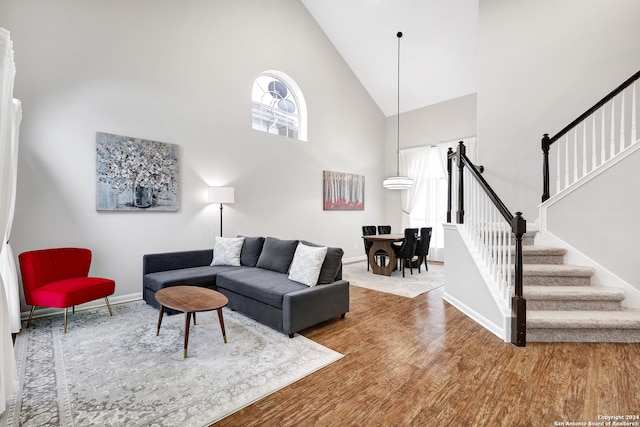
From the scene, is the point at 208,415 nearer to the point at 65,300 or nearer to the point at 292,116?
the point at 65,300

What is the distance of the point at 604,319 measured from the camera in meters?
2.85

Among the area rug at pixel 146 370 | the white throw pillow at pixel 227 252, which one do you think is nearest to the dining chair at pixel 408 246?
the white throw pillow at pixel 227 252

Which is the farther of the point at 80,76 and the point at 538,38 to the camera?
the point at 538,38

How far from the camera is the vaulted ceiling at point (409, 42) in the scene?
5773mm

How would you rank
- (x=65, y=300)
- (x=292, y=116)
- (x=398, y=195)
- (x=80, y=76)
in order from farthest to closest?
1. (x=398, y=195)
2. (x=292, y=116)
3. (x=80, y=76)
4. (x=65, y=300)

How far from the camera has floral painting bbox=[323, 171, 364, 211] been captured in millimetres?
7047

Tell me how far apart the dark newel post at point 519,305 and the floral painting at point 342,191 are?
455 centimetres

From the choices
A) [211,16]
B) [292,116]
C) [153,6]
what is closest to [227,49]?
[211,16]

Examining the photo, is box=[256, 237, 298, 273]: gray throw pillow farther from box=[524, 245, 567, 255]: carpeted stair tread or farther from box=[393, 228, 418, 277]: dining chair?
box=[524, 245, 567, 255]: carpeted stair tread

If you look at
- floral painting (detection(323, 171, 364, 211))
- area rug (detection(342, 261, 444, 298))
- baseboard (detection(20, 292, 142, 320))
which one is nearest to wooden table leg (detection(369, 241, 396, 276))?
area rug (detection(342, 261, 444, 298))

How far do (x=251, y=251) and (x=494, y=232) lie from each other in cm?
323

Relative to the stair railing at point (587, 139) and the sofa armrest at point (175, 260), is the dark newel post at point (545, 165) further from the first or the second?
the sofa armrest at point (175, 260)

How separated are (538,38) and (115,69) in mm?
6239

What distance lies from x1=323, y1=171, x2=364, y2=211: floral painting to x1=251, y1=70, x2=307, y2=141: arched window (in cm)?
121
